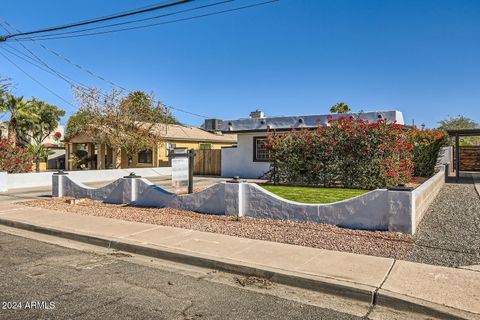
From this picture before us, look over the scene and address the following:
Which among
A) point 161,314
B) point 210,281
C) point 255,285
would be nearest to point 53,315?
point 161,314

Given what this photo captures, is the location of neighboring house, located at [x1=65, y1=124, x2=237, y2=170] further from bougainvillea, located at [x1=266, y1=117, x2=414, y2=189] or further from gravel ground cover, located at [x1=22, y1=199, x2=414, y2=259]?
gravel ground cover, located at [x1=22, y1=199, x2=414, y2=259]

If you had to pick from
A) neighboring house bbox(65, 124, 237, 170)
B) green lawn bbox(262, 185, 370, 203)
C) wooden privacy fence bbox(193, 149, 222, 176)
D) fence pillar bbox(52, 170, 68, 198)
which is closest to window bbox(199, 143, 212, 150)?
neighboring house bbox(65, 124, 237, 170)

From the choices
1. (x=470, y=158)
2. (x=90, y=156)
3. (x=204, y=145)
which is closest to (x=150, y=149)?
(x=204, y=145)

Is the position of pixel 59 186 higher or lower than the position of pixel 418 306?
higher

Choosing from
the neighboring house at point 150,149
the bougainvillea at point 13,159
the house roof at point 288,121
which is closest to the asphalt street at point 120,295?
the house roof at point 288,121

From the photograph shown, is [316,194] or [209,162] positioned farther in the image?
[209,162]

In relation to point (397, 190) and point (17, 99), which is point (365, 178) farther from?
point (17, 99)

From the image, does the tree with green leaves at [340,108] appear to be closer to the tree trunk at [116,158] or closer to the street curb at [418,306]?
the tree trunk at [116,158]

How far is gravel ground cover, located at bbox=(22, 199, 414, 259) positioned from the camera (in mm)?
6715

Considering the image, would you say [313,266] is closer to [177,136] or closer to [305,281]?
[305,281]

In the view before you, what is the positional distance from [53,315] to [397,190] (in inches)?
245

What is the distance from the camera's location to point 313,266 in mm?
5664

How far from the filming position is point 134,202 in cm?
1172

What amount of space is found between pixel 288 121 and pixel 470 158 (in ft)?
53.4
